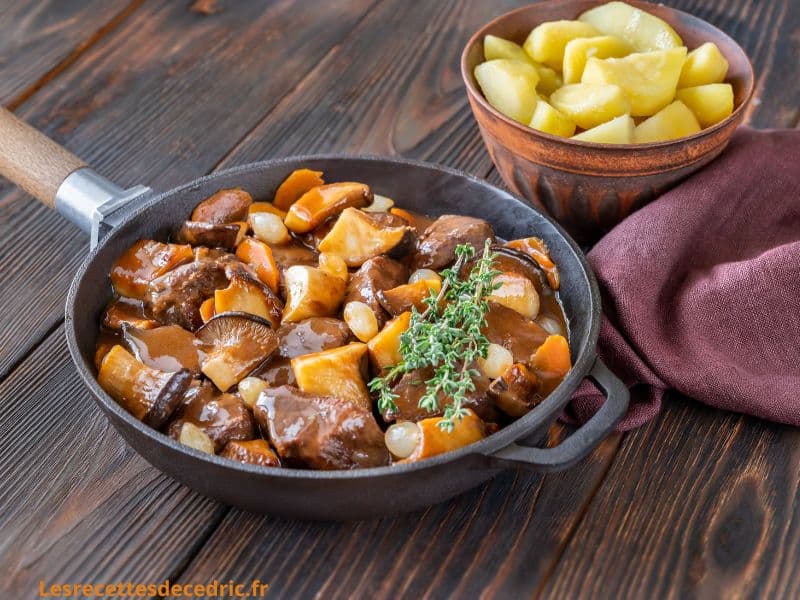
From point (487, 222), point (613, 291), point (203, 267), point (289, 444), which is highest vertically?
point (203, 267)

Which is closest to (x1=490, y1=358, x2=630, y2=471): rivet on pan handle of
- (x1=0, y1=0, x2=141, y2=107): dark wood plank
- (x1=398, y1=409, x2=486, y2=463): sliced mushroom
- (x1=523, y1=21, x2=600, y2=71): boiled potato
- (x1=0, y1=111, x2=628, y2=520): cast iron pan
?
(x1=0, y1=111, x2=628, y2=520): cast iron pan

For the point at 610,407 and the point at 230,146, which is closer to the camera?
the point at 610,407

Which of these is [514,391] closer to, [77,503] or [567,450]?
[567,450]

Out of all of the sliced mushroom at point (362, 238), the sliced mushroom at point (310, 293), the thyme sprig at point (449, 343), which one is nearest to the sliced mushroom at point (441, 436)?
the thyme sprig at point (449, 343)

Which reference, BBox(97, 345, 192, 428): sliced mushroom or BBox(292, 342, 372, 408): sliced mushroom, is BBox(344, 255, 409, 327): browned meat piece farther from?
BBox(97, 345, 192, 428): sliced mushroom

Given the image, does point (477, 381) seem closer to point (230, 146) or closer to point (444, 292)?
point (444, 292)

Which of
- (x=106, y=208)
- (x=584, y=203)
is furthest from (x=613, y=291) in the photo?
(x=106, y=208)
